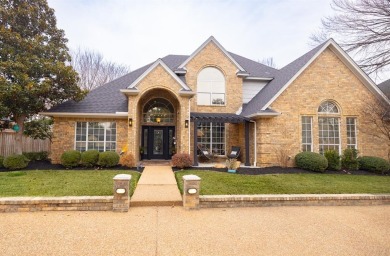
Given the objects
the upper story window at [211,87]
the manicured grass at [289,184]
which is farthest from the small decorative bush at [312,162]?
the upper story window at [211,87]

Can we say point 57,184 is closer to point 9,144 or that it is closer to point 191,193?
point 191,193

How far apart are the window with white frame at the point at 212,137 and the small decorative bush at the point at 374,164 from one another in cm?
778

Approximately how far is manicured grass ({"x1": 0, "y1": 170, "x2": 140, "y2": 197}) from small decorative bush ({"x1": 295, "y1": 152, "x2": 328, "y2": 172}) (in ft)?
27.5

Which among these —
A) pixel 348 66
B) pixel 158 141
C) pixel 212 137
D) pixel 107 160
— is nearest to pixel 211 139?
pixel 212 137

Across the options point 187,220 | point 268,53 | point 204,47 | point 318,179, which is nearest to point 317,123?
point 318,179

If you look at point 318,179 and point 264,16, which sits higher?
point 264,16

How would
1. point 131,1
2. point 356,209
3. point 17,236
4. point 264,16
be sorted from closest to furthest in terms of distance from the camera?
point 17,236 < point 356,209 < point 131,1 < point 264,16

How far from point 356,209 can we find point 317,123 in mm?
7562

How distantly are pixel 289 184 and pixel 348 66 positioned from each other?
9.05 m

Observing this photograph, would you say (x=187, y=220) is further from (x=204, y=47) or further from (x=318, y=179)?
(x=204, y=47)

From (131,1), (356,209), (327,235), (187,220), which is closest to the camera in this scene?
(327,235)

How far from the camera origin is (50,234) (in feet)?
14.7

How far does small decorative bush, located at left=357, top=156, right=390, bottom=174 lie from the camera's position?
Answer: 1164 cm

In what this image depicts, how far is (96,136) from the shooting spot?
531 inches
